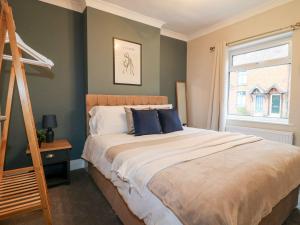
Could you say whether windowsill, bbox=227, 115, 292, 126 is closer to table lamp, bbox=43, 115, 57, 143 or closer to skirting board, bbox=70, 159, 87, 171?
skirting board, bbox=70, 159, 87, 171

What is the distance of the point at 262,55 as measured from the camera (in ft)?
10.5

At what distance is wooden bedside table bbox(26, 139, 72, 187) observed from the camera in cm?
223

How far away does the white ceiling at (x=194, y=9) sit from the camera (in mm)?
2811

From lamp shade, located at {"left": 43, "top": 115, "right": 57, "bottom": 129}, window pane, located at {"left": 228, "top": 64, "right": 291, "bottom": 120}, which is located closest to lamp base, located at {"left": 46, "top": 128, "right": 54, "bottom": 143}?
lamp shade, located at {"left": 43, "top": 115, "right": 57, "bottom": 129}

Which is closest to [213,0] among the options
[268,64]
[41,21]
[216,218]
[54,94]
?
[268,64]

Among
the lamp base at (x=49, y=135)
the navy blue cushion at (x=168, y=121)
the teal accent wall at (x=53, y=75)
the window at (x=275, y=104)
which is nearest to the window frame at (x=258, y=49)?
the window at (x=275, y=104)

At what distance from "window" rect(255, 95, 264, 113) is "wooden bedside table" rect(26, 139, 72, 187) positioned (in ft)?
10.8

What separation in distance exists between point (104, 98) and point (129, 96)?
47cm

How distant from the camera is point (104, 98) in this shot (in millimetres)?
2869

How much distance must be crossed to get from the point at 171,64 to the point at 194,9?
1.29 meters

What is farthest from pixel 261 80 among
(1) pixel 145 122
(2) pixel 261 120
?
(1) pixel 145 122

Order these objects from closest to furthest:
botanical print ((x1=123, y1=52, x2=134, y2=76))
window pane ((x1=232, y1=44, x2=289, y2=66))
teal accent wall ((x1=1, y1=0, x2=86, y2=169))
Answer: teal accent wall ((x1=1, y1=0, x2=86, y2=169))
window pane ((x1=232, y1=44, x2=289, y2=66))
botanical print ((x1=123, y1=52, x2=134, y2=76))

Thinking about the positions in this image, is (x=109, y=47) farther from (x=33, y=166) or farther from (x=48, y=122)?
(x=33, y=166)

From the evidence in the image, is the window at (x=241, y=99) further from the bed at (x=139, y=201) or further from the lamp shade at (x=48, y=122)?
the lamp shade at (x=48, y=122)
